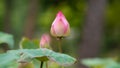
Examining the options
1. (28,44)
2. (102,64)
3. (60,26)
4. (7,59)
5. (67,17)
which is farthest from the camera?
(67,17)

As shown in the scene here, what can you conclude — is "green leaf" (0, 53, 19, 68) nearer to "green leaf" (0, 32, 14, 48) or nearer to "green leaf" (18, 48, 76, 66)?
"green leaf" (18, 48, 76, 66)

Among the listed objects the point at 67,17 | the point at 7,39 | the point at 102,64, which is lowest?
the point at 102,64

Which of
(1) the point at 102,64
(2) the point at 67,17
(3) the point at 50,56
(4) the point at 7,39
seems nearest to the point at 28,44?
(4) the point at 7,39

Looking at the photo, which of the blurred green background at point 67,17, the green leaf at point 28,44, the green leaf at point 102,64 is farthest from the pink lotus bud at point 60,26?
the blurred green background at point 67,17

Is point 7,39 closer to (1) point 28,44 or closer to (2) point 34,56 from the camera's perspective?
(1) point 28,44

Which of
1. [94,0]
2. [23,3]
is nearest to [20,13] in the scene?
[23,3]
